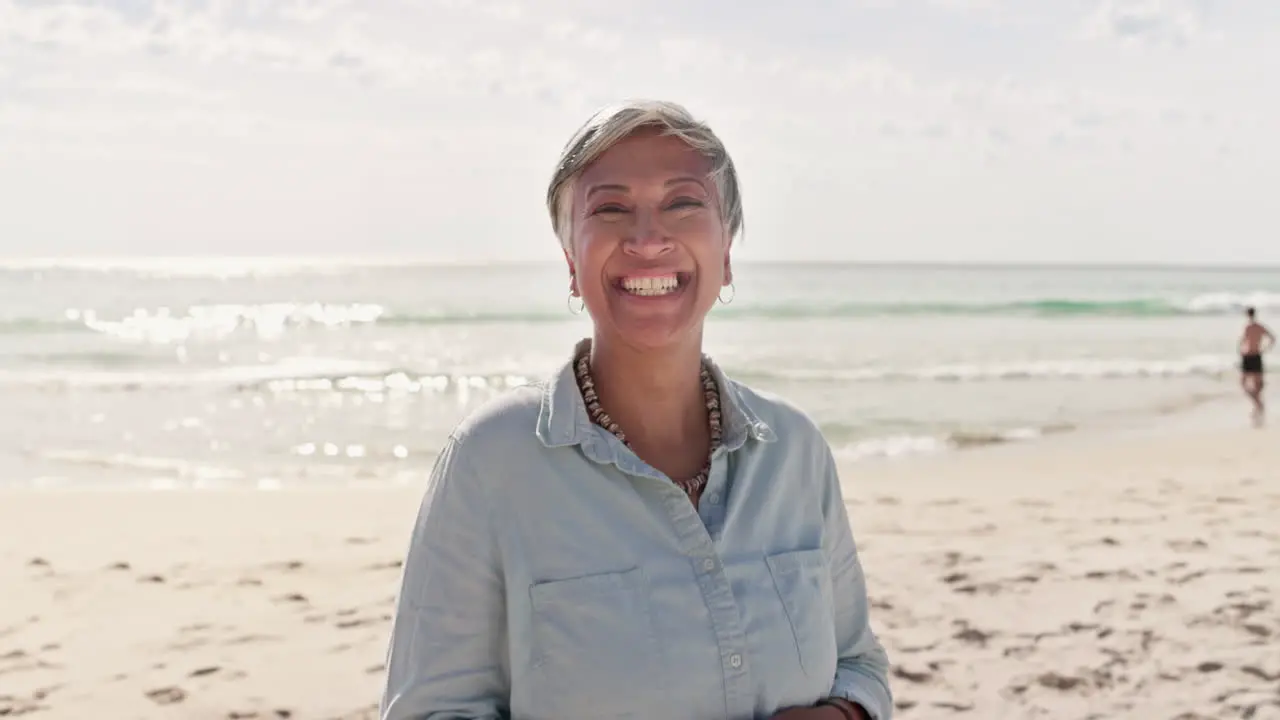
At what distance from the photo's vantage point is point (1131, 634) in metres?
5.31

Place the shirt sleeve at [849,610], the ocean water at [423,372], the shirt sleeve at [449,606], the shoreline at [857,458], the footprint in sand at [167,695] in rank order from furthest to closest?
the ocean water at [423,372] < the shoreline at [857,458] < the footprint in sand at [167,695] < the shirt sleeve at [849,610] < the shirt sleeve at [449,606]

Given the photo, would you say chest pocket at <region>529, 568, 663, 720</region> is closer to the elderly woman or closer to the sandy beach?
the elderly woman

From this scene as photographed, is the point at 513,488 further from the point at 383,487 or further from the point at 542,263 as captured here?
the point at 542,263

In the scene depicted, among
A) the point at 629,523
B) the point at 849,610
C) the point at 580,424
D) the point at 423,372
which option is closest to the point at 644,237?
the point at 580,424

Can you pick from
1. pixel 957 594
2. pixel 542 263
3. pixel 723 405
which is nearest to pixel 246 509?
pixel 957 594

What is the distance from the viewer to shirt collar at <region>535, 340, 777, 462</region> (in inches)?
66.2

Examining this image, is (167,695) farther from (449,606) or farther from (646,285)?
(646,285)

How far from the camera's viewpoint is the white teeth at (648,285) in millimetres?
1768

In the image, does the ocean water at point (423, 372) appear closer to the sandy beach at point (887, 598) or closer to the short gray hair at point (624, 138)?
the sandy beach at point (887, 598)

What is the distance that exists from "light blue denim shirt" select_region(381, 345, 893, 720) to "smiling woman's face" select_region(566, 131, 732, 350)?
0.17 m

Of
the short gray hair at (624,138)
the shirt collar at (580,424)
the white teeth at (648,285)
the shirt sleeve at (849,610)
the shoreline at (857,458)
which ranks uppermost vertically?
the short gray hair at (624,138)

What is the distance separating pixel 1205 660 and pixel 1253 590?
1256 millimetres

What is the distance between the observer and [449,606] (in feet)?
5.35

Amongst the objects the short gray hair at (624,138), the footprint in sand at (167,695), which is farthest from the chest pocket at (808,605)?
the footprint in sand at (167,695)
